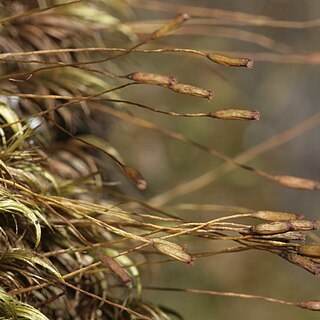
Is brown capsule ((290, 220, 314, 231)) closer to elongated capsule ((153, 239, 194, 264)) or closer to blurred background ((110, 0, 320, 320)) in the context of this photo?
elongated capsule ((153, 239, 194, 264))

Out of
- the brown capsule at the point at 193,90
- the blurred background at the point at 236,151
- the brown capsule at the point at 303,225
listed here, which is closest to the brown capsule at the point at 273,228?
the brown capsule at the point at 303,225

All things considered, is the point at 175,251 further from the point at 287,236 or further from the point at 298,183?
the point at 298,183

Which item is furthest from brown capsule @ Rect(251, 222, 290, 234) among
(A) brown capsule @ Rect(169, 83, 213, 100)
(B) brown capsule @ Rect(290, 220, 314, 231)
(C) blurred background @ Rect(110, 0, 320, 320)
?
(C) blurred background @ Rect(110, 0, 320, 320)

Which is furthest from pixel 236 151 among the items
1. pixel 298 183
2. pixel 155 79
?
pixel 155 79

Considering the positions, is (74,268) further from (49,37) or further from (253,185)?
(253,185)

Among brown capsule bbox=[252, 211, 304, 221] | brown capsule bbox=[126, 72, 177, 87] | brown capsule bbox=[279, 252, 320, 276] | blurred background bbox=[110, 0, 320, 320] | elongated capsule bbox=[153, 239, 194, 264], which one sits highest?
brown capsule bbox=[126, 72, 177, 87]

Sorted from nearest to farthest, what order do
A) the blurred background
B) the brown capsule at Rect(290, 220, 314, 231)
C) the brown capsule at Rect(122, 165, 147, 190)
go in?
the brown capsule at Rect(290, 220, 314, 231) → the brown capsule at Rect(122, 165, 147, 190) → the blurred background
